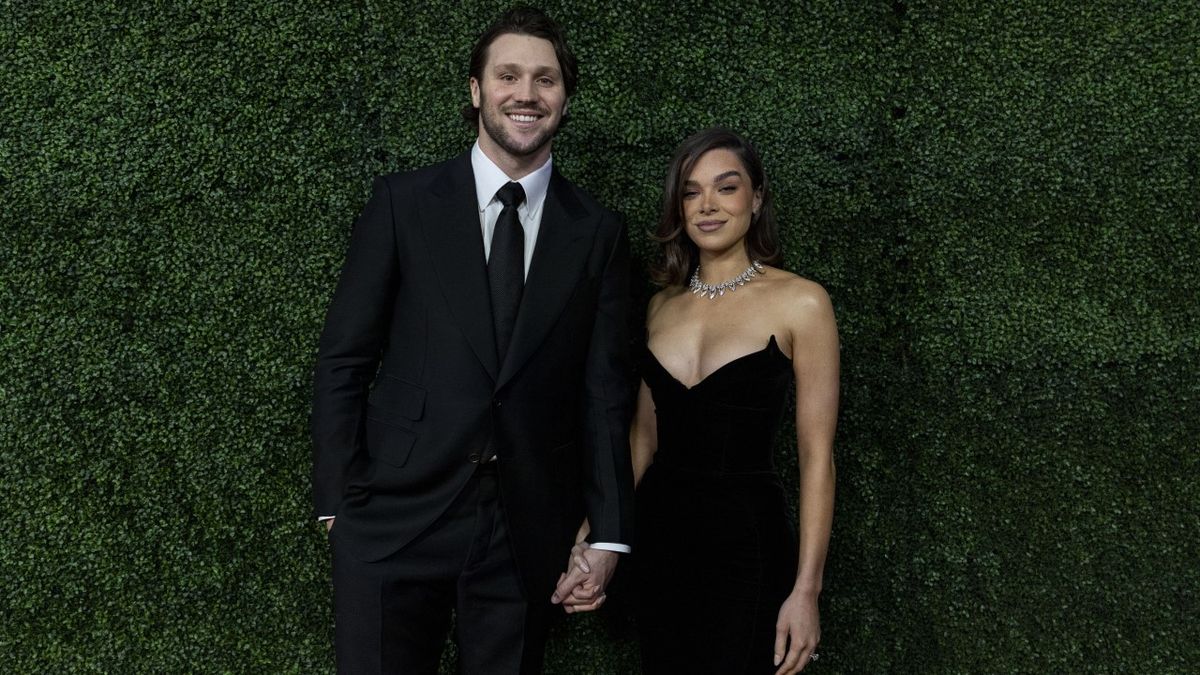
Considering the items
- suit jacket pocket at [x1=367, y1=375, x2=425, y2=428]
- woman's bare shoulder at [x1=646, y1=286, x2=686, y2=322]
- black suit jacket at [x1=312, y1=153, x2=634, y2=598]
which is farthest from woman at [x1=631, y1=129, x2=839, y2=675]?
suit jacket pocket at [x1=367, y1=375, x2=425, y2=428]

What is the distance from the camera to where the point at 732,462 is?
6.60 ft

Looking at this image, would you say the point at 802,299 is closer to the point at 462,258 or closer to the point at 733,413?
the point at 733,413

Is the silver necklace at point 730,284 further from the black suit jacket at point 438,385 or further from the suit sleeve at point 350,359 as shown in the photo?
the suit sleeve at point 350,359

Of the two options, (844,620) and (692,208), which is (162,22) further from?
(844,620)

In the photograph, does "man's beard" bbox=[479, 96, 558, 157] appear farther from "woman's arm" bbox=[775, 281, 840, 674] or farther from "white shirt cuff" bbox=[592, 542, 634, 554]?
"white shirt cuff" bbox=[592, 542, 634, 554]

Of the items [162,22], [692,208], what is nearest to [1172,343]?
[692,208]

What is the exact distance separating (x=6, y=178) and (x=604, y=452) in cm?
189

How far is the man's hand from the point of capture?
186cm

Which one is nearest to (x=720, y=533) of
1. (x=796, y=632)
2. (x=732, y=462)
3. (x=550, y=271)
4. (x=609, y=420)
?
(x=732, y=462)

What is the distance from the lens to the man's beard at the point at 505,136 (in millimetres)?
1853

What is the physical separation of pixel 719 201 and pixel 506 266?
0.59 meters

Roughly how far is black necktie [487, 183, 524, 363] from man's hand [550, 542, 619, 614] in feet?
1.60

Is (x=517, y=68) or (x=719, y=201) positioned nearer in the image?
(x=517, y=68)

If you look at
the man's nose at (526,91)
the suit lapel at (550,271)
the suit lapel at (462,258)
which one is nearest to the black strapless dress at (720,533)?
the suit lapel at (550,271)
